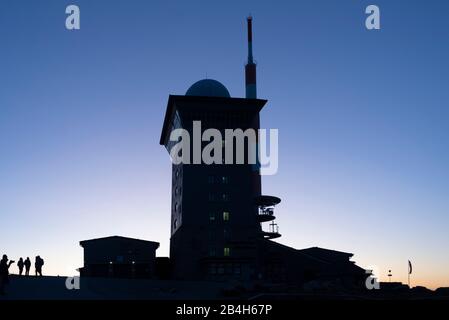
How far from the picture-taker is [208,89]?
99.9m

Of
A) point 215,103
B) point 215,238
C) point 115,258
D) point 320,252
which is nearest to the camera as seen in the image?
point 115,258

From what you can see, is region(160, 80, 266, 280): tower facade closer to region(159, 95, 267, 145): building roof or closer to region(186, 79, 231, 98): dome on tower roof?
region(159, 95, 267, 145): building roof

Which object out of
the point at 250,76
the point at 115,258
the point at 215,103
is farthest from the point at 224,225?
the point at 250,76

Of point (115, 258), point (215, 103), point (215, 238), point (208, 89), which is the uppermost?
point (208, 89)

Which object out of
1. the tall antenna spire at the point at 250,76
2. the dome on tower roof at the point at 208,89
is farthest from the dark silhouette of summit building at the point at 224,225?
the tall antenna spire at the point at 250,76

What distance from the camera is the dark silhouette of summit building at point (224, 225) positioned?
88125mm

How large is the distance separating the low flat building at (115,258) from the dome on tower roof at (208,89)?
30.7 meters

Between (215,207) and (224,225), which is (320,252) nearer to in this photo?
(224,225)

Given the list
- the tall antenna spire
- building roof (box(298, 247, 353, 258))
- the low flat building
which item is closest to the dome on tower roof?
the tall antenna spire

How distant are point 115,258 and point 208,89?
3621cm

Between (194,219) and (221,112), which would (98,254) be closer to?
(194,219)

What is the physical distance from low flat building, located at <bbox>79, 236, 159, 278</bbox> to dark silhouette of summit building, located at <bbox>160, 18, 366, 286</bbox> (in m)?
7.24
